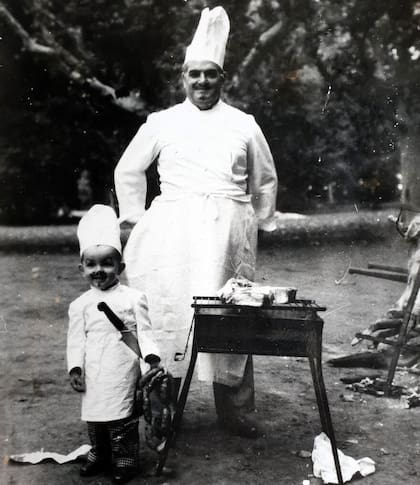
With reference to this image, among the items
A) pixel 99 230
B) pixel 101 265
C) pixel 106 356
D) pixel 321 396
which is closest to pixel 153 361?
pixel 106 356

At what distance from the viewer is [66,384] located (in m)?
3.42

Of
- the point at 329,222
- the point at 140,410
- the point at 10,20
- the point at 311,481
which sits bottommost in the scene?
the point at 311,481

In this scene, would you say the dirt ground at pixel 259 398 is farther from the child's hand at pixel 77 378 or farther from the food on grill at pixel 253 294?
the food on grill at pixel 253 294

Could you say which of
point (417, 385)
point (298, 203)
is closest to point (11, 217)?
point (298, 203)

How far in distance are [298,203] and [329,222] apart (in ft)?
0.80

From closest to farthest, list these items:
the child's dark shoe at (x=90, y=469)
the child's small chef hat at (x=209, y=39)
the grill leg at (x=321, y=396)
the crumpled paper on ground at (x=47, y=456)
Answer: the grill leg at (x=321, y=396) → the child's dark shoe at (x=90, y=469) → the crumpled paper on ground at (x=47, y=456) → the child's small chef hat at (x=209, y=39)

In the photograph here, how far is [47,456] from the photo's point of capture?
2850mm

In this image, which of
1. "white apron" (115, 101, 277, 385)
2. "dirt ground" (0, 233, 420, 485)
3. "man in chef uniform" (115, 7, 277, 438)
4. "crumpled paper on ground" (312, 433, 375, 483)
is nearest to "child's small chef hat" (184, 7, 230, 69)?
"man in chef uniform" (115, 7, 277, 438)

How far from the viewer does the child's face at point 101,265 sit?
2.71 meters

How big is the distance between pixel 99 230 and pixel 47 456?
3.43ft

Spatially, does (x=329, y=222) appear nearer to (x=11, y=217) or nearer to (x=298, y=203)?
(x=298, y=203)

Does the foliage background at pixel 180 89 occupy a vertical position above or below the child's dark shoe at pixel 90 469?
above

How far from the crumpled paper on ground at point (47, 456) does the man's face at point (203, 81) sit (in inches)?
68.2

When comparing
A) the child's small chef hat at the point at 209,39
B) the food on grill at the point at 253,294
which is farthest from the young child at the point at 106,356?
the child's small chef hat at the point at 209,39
